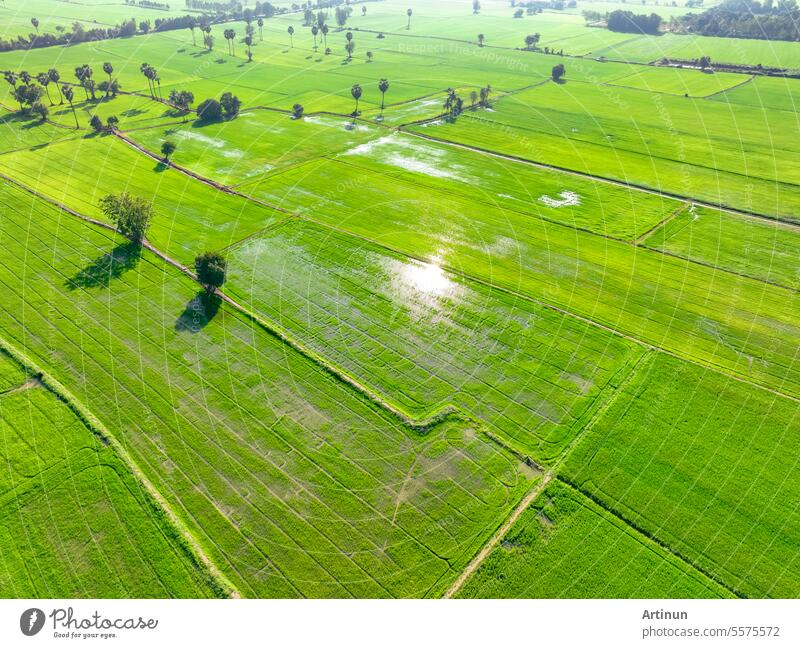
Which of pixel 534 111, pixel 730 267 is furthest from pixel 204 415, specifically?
pixel 534 111

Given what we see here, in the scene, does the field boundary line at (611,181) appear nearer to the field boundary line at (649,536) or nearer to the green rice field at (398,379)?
the green rice field at (398,379)

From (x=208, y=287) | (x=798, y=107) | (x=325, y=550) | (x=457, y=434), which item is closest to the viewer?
(x=325, y=550)

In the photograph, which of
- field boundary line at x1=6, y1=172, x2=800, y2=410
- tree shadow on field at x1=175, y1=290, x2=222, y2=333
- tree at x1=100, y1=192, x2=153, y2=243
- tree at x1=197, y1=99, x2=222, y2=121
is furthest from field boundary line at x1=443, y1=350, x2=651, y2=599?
tree at x1=197, y1=99, x2=222, y2=121

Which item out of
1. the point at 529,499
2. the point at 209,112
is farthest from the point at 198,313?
the point at 209,112

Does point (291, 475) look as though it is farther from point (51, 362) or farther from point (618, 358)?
point (618, 358)

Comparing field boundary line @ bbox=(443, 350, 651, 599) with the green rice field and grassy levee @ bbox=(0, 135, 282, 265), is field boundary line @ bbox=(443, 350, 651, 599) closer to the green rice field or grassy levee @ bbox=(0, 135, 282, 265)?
the green rice field

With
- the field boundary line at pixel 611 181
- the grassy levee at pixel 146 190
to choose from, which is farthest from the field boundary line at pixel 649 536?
the field boundary line at pixel 611 181
